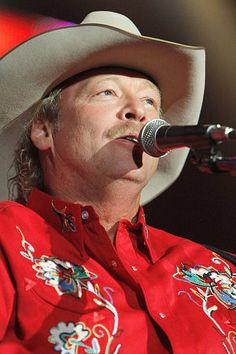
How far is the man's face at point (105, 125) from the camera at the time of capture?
56.3 inches

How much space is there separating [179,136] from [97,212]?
1.91 feet

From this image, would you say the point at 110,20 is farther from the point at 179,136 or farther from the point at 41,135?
the point at 179,136

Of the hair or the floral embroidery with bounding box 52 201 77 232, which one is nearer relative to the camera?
the floral embroidery with bounding box 52 201 77 232

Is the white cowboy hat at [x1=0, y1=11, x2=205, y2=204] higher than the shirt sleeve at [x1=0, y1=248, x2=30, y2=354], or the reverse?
the white cowboy hat at [x1=0, y1=11, x2=205, y2=204]

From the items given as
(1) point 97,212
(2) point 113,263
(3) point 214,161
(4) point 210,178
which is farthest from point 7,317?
(4) point 210,178

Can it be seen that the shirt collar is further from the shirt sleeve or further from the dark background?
the dark background

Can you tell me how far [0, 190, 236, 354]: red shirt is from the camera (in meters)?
1.16

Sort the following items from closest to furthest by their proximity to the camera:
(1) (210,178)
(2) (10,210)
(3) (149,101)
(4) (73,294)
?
1. (4) (73,294)
2. (2) (10,210)
3. (3) (149,101)
4. (1) (210,178)

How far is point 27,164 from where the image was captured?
5.50ft

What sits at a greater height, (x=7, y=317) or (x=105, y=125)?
(x=105, y=125)

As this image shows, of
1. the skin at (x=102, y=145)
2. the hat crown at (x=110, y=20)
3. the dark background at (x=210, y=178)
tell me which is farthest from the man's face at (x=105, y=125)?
the dark background at (x=210, y=178)

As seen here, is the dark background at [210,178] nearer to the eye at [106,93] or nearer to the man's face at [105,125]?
the man's face at [105,125]

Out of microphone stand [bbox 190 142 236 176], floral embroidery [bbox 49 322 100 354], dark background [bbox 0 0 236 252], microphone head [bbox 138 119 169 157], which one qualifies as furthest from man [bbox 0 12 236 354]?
microphone stand [bbox 190 142 236 176]

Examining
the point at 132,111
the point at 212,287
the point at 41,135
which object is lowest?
the point at 212,287
